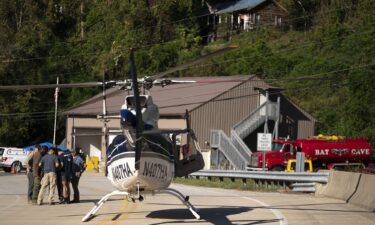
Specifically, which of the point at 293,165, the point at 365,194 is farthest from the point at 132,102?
the point at 293,165

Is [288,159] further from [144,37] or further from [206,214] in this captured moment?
[144,37]

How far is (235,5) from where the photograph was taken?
90.9m

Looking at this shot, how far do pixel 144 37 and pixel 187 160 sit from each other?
201 feet

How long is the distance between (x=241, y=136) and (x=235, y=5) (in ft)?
122

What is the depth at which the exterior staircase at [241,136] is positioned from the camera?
52188 mm

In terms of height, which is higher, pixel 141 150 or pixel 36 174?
pixel 141 150

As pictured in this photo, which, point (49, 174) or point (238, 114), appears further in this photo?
point (238, 114)

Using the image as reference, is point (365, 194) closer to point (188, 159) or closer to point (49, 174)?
point (188, 159)

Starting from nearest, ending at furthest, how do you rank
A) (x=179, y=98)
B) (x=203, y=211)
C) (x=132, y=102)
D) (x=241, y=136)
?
(x=132, y=102), (x=203, y=211), (x=241, y=136), (x=179, y=98)

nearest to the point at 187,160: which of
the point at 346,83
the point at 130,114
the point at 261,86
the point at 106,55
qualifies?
the point at 130,114

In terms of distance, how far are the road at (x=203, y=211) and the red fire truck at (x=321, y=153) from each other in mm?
18460

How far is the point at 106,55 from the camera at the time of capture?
77.1 m

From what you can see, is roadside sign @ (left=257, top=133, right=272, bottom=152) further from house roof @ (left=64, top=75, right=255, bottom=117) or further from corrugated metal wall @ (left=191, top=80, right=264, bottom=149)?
corrugated metal wall @ (left=191, top=80, right=264, bottom=149)

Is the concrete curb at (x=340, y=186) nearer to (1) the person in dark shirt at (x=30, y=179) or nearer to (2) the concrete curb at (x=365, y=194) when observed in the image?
(2) the concrete curb at (x=365, y=194)
